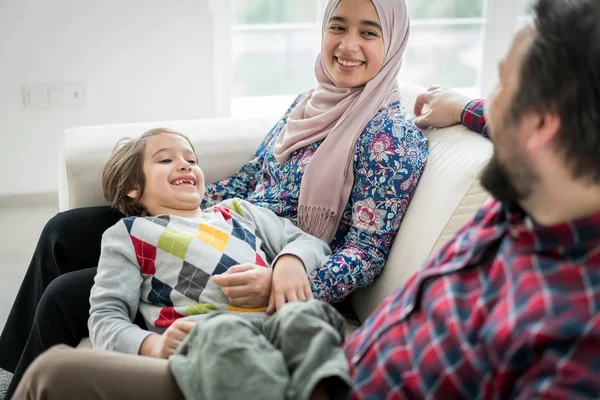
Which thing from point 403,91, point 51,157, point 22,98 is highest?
point 403,91

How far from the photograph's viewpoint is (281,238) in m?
1.63

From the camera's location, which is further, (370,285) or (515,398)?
(370,285)

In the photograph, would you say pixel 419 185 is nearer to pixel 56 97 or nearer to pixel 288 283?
pixel 288 283

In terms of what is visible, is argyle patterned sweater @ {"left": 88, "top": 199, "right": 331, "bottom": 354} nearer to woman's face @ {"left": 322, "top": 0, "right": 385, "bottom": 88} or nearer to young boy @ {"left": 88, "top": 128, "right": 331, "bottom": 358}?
young boy @ {"left": 88, "top": 128, "right": 331, "bottom": 358}

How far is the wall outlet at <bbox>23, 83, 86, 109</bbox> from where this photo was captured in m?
3.07

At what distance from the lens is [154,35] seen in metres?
3.12

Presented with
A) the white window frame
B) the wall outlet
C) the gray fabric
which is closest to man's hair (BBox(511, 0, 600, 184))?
the gray fabric

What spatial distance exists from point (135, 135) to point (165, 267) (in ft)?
2.07

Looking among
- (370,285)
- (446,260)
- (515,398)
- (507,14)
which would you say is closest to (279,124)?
(370,285)

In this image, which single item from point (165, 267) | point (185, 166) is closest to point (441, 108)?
point (185, 166)

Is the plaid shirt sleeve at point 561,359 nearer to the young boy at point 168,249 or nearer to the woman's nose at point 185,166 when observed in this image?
the young boy at point 168,249

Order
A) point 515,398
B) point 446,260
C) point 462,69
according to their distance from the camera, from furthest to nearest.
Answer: point 462,69
point 446,260
point 515,398

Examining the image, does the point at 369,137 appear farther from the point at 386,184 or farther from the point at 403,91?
the point at 403,91

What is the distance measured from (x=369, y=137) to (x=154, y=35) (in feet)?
6.02
